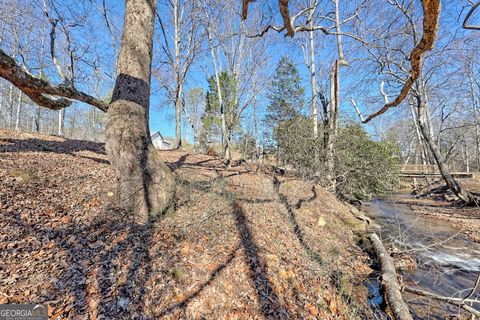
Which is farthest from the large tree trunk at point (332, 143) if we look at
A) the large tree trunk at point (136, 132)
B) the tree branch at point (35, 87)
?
the tree branch at point (35, 87)

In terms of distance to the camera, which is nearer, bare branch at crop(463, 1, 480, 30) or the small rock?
bare branch at crop(463, 1, 480, 30)

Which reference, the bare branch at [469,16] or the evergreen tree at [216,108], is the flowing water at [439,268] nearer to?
the bare branch at [469,16]

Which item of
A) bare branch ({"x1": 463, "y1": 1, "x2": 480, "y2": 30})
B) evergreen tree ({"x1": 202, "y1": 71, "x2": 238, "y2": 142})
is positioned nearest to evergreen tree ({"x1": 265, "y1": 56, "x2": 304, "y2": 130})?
evergreen tree ({"x1": 202, "y1": 71, "x2": 238, "y2": 142})

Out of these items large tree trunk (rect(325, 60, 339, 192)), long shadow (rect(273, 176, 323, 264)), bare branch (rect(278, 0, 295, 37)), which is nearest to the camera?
→ bare branch (rect(278, 0, 295, 37))

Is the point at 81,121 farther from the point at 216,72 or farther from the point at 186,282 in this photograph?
the point at 186,282

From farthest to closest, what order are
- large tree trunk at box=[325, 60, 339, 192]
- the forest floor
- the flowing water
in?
large tree trunk at box=[325, 60, 339, 192] → the flowing water → the forest floor

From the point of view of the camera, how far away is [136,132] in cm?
355

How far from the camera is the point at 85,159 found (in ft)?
17.8

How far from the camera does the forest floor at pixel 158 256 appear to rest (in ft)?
7.31

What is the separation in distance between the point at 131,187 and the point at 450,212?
1136 centimetres

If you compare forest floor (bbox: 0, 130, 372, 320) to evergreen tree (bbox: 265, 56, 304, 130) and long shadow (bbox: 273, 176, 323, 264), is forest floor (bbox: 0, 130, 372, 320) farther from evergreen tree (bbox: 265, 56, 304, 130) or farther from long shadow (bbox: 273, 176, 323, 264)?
evergreen tree (bbox: 265, 56, 304, 130)

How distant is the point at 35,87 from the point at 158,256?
3.21 meters

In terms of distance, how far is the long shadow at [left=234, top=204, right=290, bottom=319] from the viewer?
2504 mm

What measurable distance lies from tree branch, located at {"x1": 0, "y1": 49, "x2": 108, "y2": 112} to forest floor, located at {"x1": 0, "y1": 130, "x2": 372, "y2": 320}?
4.41 ft
